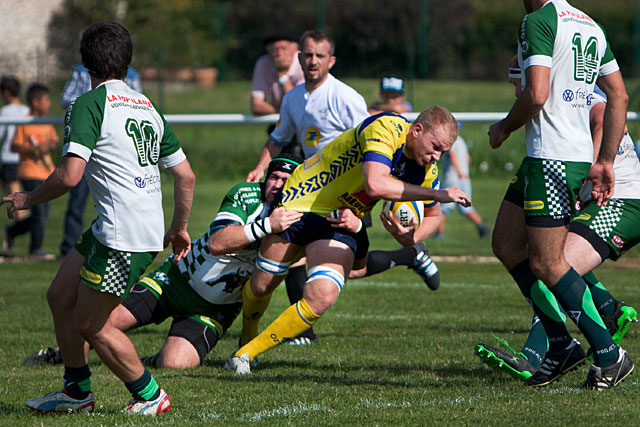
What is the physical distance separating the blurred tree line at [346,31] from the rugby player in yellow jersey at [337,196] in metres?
17.2

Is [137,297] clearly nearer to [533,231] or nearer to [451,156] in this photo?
[533,231]

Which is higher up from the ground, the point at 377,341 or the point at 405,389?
the point at 405,389

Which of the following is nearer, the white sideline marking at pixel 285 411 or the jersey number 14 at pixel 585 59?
the white sideline marking at pixel 285 411

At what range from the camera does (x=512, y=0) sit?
4497 centimetres

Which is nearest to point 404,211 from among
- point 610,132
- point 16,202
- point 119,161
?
point 610,132

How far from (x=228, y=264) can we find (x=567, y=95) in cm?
251

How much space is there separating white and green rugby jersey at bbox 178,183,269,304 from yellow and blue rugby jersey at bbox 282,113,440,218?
0.33 meters

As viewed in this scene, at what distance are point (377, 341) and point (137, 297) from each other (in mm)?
1761

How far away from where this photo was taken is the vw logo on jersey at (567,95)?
15.3 ft

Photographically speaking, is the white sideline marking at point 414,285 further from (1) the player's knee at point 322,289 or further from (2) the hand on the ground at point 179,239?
(2) the hand on the ground at point 179,239

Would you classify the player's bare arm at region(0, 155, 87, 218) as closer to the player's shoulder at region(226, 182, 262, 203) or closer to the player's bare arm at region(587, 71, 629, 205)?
the player's shoulder at region(226, 182, 262, 203)

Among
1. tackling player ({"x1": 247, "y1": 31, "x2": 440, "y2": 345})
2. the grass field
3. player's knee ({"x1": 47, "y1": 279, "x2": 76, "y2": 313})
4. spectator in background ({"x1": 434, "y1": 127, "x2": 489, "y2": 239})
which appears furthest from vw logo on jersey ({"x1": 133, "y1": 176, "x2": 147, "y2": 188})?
spectator in background ({"x1": 434, "y1": 127, "x2": 489, "y2": 239})

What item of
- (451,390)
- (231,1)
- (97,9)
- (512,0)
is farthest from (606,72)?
(512,0)

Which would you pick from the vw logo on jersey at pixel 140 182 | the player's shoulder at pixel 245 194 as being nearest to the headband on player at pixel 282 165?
the player's shoulder at pixel 245 194
